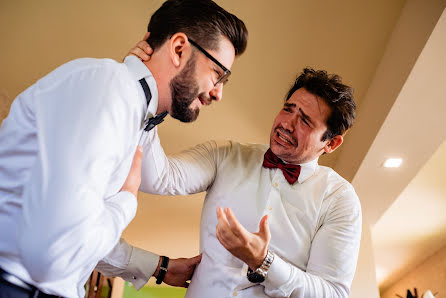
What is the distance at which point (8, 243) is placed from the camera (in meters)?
1.04

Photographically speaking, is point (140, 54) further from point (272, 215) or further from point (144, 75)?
point (272, 215)

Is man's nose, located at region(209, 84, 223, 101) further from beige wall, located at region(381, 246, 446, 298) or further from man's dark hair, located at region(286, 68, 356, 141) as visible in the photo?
beige wall, located at region(381, 246, 446, 298)

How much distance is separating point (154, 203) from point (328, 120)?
4.49 metres

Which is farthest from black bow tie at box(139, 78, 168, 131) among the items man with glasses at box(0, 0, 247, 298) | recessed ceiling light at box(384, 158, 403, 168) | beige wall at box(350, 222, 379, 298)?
beige wall at box(350, 222, 379, 298)

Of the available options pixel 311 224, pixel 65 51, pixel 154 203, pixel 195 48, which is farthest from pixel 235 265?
pixel 154 203

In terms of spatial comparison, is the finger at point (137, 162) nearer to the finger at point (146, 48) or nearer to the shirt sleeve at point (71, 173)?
the shirt sleeve at point (71, 173)

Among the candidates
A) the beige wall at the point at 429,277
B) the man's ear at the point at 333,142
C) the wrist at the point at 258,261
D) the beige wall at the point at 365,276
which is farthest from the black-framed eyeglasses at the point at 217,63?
the beige wall at the point at 429,277

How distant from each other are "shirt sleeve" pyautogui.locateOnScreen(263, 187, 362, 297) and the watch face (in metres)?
0.02

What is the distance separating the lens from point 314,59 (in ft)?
12.8

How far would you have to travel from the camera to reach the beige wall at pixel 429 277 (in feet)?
25.7

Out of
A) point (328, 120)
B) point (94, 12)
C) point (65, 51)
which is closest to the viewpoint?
point (328, 120)

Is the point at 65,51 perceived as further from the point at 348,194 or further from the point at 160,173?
the point at 348,194

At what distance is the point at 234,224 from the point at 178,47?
586 millimetres

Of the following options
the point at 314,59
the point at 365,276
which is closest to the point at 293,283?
the point at 314,59
